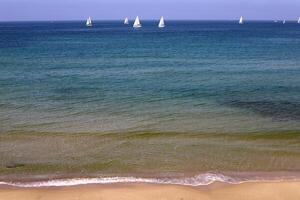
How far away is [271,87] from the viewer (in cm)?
3859

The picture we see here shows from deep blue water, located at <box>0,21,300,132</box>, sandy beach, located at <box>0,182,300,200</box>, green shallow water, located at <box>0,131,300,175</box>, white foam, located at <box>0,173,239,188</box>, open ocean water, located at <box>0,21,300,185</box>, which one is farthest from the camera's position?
deep blue water, located at <box>0,21,300,132</box>

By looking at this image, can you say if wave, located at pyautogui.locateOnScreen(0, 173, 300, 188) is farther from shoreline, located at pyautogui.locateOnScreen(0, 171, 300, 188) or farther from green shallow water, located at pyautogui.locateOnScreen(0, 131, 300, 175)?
green shallow water, located at pyautogui.locateOnScreen(0, 131, 300, 175)

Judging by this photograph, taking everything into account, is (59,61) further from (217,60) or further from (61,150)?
(61,150)

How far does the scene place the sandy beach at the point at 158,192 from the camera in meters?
16.5

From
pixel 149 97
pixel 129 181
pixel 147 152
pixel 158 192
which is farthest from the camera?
pixel 149 97

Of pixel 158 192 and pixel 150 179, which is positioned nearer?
pixel 158 192

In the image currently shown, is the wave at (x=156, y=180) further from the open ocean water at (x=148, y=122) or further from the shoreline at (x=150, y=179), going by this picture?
the open ocean water at (x=148, y=122)

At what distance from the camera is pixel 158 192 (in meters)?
17.0

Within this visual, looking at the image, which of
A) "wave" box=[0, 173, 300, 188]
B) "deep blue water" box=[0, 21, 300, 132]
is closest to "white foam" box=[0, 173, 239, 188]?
"wave" box=[0, 173, 300, 188]

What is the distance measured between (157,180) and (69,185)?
3.64 meters

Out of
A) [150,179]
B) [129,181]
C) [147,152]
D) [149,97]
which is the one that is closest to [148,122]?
[147,152]

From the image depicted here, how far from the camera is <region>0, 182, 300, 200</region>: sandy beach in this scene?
54.1 ft

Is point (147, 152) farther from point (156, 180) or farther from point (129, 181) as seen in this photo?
point (129, 181)

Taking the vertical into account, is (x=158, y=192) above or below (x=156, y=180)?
above
